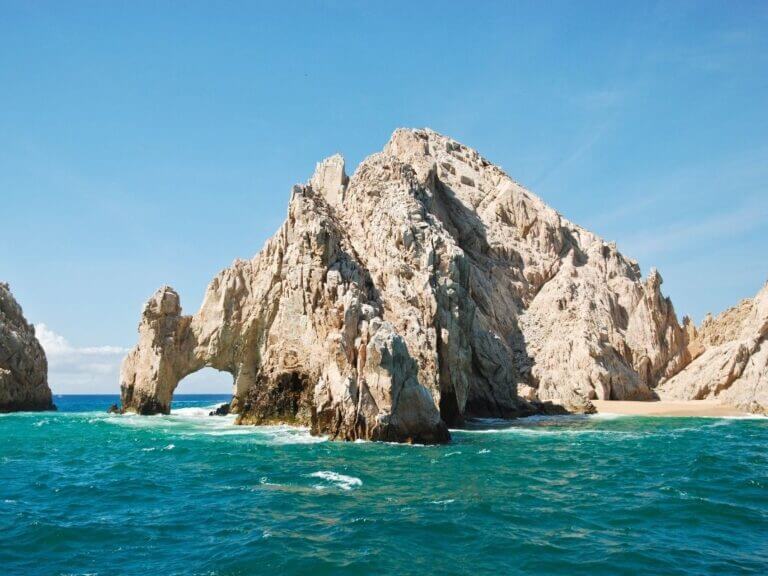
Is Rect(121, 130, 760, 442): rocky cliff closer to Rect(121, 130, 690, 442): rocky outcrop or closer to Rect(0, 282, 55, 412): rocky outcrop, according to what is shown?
Rect(121, 130, 690, 442): rocky outcrop

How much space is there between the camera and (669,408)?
53.8m

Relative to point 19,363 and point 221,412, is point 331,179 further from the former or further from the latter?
point 19,363

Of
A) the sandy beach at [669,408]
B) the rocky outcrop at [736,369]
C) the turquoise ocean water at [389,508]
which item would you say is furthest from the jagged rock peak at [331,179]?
the rocky outcrop at [736,369]

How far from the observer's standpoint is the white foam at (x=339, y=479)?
2216cm

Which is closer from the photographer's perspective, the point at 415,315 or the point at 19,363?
the point at 415,315

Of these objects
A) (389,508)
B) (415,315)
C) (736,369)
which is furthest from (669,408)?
(389,508)

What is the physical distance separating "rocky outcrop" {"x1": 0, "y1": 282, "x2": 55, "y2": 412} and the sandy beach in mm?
60934

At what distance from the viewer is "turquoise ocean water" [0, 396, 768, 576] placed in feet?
47.1

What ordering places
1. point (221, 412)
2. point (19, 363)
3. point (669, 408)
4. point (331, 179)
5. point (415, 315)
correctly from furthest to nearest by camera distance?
point (19, 363) → point (221, 412) → point (331, 179) → point (669, 408) → point (415, 315)

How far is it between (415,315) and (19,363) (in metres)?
53.3

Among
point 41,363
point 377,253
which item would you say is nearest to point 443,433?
point 377,253

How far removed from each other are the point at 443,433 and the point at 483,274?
3237 cm

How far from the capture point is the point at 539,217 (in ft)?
240

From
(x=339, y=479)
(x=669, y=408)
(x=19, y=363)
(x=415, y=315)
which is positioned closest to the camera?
(x=339, y=479)
